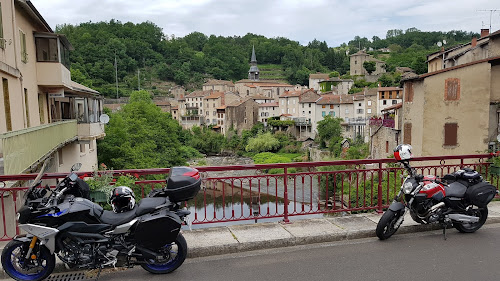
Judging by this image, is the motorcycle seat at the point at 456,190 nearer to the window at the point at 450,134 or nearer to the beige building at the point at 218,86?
the window at the point at 450,134

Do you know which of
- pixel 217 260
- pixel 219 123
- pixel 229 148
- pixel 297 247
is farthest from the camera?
pixel 219 123

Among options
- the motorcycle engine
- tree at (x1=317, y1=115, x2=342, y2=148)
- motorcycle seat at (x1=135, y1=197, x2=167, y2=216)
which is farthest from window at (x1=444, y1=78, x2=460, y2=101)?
tree at (x1=317, y1=115, x2=342, y2=148)

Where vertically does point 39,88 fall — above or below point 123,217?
above

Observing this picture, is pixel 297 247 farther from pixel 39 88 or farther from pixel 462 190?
pixel 39 88

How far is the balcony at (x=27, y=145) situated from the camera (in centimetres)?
731

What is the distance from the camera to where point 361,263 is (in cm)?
484

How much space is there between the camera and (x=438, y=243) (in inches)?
220

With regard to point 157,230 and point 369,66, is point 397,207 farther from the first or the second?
point 369,66

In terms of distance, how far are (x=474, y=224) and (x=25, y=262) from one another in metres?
6.61

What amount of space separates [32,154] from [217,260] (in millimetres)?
7561

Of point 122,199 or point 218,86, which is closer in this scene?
point 122,199

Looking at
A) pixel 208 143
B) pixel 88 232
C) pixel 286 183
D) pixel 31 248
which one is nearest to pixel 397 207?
pixel 286 183

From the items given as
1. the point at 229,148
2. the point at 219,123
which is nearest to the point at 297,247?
the point at 229,148

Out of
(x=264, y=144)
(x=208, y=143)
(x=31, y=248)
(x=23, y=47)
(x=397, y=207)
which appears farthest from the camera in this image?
(x=208, y=143)
